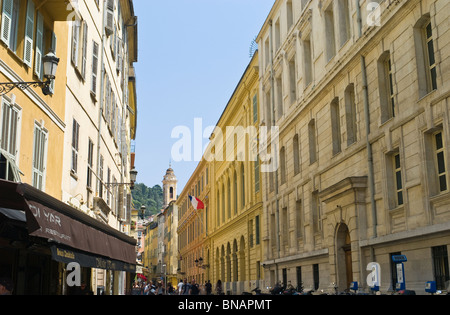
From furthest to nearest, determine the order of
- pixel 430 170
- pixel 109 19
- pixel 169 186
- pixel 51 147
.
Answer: pixel 169 186, pixel 109 19, pixel 430 170, pixel 51 147

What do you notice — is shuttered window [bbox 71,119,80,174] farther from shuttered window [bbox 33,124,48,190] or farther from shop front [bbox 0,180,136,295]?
shuttered window [bbox 33,124,48,190]

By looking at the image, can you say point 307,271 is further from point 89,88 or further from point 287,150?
point 89,88

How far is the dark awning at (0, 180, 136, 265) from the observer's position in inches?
311

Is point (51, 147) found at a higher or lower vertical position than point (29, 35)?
lower

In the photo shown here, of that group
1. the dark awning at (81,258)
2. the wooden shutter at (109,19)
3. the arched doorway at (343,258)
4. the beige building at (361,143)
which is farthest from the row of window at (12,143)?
the arched doorway at (343,258)

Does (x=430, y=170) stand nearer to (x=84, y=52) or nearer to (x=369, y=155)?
(x=369, y=155)

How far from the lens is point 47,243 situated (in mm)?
9820

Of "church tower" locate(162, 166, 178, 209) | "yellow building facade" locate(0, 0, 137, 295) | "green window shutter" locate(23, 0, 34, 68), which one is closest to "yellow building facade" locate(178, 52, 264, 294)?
"yellow building facade" locate(0, 0, 137, 295)

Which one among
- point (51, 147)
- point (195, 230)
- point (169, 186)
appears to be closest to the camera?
point (51, 147)

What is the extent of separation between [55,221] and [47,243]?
0.98m

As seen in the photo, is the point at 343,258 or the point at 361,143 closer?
the point at 361,143

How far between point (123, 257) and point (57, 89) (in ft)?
18.4

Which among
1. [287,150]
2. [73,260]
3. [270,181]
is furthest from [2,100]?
[270,181]

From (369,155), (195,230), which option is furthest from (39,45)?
(195,230)
